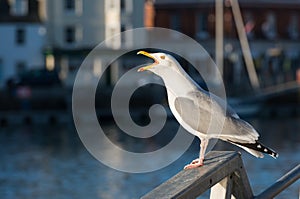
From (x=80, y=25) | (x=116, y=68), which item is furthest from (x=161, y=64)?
(x=80, y=25)

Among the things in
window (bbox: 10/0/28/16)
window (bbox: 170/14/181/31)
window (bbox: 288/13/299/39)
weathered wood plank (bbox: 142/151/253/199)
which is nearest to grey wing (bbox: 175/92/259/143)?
weathered wood plank (bbox: 142/151/253/199)

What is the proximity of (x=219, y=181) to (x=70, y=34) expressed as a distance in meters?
59.8

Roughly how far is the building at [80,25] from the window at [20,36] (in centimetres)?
154

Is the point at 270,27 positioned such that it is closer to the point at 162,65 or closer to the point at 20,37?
the point at 20,37

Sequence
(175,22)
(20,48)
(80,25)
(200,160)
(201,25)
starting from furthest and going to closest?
(201,25), (175,22), (80,25), (20,48), (200,160)

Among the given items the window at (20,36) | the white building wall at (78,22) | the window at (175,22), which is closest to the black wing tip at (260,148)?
the white building wall at (78,22)

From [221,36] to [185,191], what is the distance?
5569 centimetres

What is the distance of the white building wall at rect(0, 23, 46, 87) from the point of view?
6134 centimetres

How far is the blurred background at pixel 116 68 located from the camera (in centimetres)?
4034

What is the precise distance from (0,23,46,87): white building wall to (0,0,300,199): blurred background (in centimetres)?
6

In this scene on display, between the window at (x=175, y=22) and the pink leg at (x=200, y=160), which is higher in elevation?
the pink leg at (x=200, y=160)

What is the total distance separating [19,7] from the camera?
212ft

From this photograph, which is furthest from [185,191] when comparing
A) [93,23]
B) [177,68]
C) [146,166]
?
[93,23]

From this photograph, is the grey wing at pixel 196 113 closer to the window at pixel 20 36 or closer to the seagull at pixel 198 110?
the seagull at pixel 198 110
